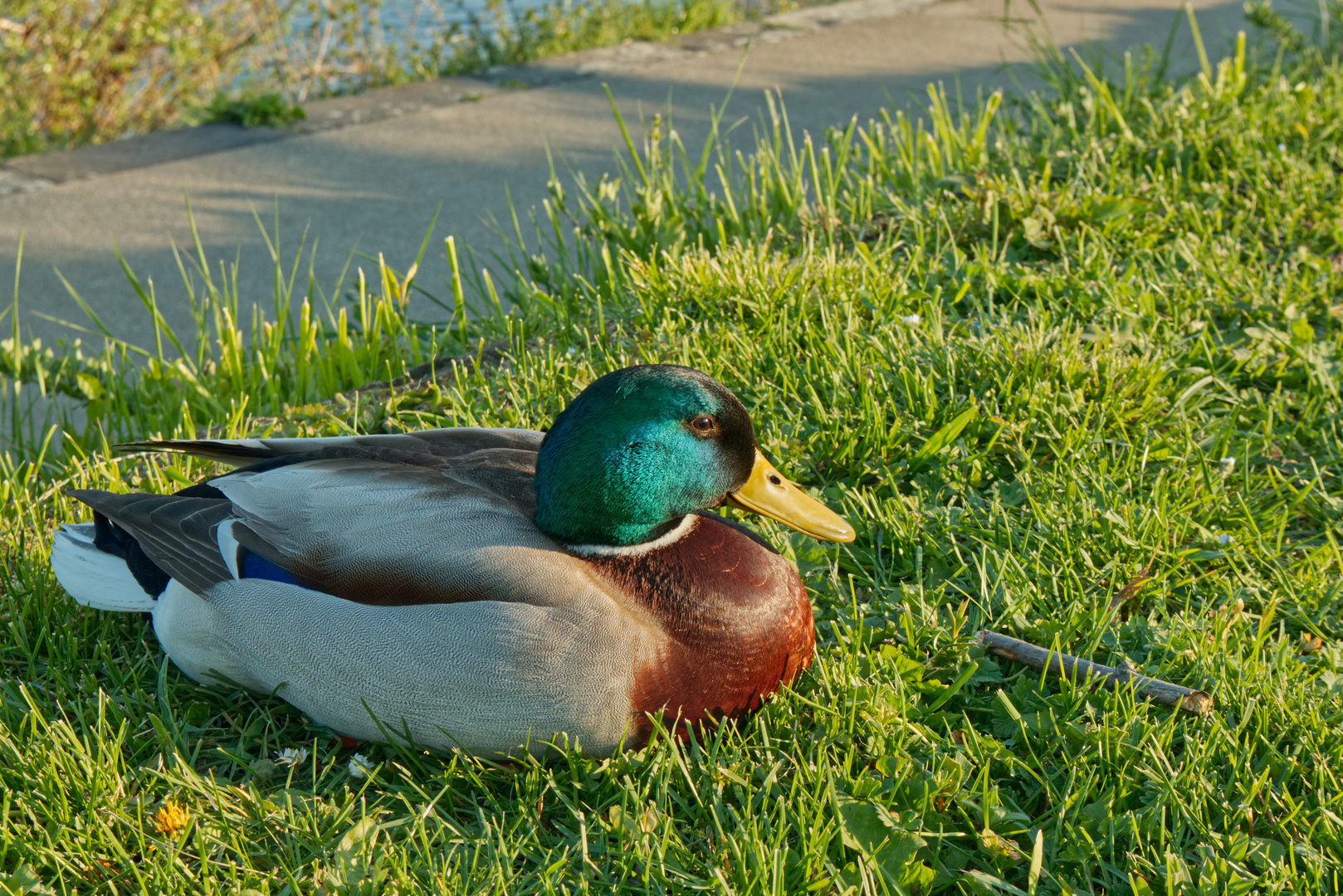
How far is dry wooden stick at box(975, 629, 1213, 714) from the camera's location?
2057 millimetres

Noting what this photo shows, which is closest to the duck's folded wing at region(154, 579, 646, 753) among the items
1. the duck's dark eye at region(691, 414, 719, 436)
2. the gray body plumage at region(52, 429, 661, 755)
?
the gray body plumage at region(52, 429, 661, 755)

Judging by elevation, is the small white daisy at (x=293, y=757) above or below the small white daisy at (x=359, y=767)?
above

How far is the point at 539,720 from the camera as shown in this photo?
1921mm

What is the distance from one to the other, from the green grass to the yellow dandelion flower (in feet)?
0.10

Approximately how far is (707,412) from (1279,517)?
1.42 meters

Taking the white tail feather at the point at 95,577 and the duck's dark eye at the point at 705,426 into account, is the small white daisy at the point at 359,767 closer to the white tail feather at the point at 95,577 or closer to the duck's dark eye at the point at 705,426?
the white tail feather at the point at 95,577

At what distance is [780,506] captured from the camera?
2.14 metres

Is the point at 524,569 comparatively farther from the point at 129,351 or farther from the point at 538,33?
the point at 538,33

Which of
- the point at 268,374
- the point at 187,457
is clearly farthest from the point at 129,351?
the point at 187,457

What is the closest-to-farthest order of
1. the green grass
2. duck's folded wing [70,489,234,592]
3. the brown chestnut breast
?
1. the green grass
2. the brown chestnut breast
3. duck's folded wing [70,489,234,592]

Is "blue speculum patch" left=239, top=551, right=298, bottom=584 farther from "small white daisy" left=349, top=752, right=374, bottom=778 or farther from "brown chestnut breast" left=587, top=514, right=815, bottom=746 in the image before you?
"brown chestnut breast" left=587, top=514, right=815, bottom=746

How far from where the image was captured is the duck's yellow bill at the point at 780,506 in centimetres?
213

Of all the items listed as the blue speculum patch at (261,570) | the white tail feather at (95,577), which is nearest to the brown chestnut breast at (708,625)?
the blue speculum patch at (261,570)

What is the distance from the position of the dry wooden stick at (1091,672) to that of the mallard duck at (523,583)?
1.26ft
